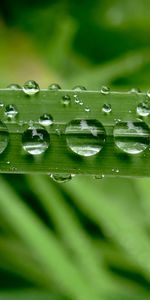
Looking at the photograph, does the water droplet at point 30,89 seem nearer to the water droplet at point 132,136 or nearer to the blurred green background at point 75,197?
the water droplet at point 132,136

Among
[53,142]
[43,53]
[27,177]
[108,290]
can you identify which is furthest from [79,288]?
[43,53]

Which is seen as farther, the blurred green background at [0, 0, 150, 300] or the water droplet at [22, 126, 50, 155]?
the blurred green background at [0, 0, 150, 300]

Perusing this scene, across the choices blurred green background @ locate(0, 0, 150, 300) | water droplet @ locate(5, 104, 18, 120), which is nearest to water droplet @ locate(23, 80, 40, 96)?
water droplet @ locate(5, 104, 18, 120)

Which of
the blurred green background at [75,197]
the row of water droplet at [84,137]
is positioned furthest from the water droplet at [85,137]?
the blurred green background at [75,197]

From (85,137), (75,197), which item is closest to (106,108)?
(85,137)

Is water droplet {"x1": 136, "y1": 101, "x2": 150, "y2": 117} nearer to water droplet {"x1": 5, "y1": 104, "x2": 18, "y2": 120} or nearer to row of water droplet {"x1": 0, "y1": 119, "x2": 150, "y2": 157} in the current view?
row of water droplet {"x1": 0, "y1": 119, "x2": 150, "y2": 157}

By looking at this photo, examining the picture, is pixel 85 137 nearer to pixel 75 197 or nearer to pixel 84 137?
pixel 84 137
